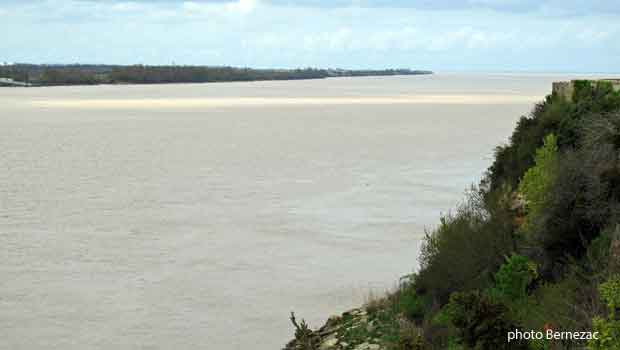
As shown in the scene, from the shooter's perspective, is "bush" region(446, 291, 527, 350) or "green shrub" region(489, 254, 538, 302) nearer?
"bush" region(446, 291, 527, 350)

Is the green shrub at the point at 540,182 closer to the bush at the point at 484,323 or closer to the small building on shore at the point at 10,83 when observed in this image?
the bush at the point at 484,323

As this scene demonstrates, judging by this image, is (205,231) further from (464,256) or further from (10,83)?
(10,83)

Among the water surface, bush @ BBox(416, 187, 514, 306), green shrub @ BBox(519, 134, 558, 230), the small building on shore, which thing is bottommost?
the water surface

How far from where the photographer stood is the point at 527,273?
39.2 ft

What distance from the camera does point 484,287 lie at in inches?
513

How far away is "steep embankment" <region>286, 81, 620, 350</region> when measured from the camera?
8.94 meters

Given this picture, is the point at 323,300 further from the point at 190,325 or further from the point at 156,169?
the point at 156,169

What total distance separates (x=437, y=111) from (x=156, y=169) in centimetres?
4917

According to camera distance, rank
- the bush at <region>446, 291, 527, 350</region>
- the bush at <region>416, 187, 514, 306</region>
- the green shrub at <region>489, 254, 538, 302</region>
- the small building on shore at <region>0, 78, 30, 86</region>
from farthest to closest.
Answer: the small building on shore at <region>0, 78, 30, 86</region>
the bush at <region>416, 187, 514, 306</region>
the green shrub at <region>489, 254, 538, 302</region>
the bush at <region>446, 291, 527, 350</region>

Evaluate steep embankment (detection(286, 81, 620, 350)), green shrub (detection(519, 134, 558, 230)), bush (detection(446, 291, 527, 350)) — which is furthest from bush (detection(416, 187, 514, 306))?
bush (detection(446, 291, 527, 350))

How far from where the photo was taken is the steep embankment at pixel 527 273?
8.94 metres

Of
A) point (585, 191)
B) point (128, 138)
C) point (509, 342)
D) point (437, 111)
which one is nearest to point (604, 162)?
point (585, 191)

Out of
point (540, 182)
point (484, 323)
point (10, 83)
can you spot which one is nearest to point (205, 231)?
point (540, 182)

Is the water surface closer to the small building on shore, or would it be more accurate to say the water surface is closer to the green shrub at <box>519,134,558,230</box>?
the green shrub at <box>519,134,558,230</box>
